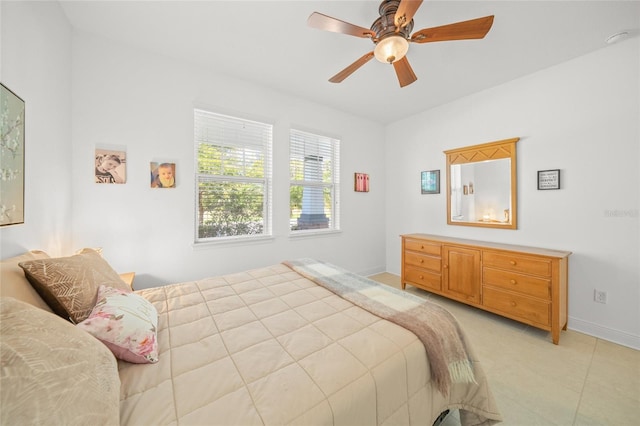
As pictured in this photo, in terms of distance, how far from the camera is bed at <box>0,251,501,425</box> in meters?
0.61

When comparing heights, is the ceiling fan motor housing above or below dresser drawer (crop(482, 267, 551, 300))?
above

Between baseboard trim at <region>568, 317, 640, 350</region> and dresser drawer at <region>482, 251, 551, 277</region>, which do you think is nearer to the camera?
baseboard trim at <region>568, 317, 640, 350</region>

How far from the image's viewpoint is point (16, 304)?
747 mm

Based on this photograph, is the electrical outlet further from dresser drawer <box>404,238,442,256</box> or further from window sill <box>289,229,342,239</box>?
window sill <box>289,229,342,239</box>

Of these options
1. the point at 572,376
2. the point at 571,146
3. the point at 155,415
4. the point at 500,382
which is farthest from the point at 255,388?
the point at 571,146

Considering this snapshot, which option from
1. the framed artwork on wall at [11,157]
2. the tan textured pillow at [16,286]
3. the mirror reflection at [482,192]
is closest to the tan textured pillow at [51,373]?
the tan textured pillow at [16,286]

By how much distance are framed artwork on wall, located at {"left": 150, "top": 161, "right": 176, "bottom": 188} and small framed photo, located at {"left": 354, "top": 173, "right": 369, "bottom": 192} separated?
8.50 feet

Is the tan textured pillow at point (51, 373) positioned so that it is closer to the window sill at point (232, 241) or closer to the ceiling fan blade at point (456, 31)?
the window sill at point (232, 241)

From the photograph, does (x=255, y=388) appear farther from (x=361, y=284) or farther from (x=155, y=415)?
(x=361, y=284)

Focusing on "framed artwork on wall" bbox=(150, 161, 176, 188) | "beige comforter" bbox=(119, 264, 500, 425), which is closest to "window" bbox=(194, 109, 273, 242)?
"framed artwork on wall" bbox=(150, 161, 176, 188)

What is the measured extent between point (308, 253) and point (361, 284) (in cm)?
171

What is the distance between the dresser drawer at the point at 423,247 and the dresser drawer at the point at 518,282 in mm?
559

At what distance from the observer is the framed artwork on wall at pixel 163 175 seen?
2389mm

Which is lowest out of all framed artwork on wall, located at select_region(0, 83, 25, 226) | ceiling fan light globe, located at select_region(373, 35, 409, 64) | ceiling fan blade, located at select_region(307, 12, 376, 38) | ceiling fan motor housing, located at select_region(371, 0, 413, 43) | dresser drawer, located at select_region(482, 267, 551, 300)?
dresser drawer, located at select_region(482, 267, 551, 300)
